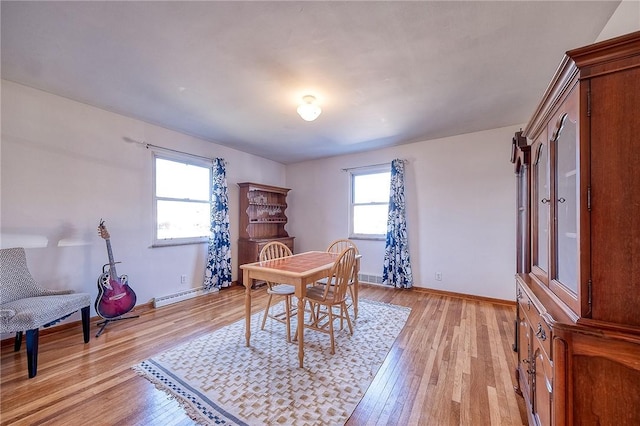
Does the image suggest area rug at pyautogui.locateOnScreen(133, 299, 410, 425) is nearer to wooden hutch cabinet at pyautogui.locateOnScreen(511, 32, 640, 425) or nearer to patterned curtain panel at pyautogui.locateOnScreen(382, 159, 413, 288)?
wooden hutch cabinet at pyautogui.locateOnScreen(511, 32, 640, 425)

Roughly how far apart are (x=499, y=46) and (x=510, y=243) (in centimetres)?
265

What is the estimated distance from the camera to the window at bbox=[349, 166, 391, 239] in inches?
176

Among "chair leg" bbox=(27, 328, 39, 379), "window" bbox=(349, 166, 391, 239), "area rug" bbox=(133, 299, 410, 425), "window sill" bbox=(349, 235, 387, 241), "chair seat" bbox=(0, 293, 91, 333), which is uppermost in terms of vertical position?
"window" bbox=(349, 166, 391, 239)

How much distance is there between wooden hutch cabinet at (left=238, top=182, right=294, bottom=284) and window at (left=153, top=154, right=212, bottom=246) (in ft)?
2.12

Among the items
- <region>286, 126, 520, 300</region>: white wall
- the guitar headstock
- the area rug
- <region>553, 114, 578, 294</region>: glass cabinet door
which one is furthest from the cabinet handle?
the guitar headstock

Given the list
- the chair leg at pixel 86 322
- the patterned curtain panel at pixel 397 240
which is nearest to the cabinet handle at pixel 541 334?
the patterned curtain panel at pixel 397 240

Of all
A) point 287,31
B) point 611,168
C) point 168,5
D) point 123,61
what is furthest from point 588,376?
point 123,61

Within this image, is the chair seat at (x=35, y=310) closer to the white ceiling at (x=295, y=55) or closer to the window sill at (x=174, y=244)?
the window sill at (x=174, y=244)

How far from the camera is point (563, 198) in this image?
3.77 ft

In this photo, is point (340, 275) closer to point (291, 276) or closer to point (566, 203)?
point (291, 276)

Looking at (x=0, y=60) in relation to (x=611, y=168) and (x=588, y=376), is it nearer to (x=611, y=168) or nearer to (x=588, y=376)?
(x=611, y=168)

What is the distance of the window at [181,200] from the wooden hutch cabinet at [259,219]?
0.65m

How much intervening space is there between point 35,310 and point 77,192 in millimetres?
1359

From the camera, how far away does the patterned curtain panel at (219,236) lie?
12.9 feet
